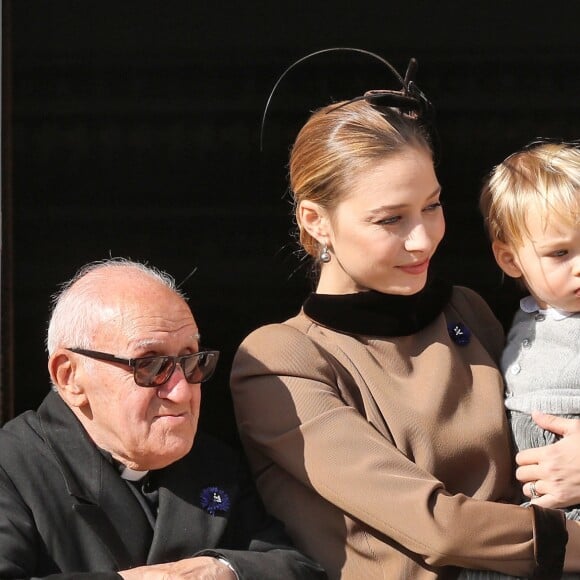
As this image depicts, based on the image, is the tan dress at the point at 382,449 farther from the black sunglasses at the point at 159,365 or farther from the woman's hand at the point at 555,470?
the black sunglasses at the point at 159,365

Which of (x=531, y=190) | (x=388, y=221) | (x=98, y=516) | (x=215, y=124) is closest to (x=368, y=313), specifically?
(x=388, y=221)

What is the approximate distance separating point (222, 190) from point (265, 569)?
146 cm

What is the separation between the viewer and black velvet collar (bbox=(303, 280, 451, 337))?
10.6ft

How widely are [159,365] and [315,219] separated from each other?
23.9 inches

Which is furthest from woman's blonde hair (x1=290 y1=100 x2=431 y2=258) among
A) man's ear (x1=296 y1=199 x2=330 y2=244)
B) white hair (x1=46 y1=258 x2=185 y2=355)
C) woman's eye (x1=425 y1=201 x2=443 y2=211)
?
white hair (x1=46 y1=258 x2=185 y2=355)

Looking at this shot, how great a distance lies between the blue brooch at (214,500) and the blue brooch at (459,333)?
733mm

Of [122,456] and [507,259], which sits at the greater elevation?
[507,259]

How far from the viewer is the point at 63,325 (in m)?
2.99

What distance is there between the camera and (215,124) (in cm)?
402

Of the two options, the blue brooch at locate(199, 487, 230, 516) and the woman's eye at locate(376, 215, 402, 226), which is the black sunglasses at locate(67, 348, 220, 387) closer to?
the blue brooch at locate(199, 487, 230, 516)

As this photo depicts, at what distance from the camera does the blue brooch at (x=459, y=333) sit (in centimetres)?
336

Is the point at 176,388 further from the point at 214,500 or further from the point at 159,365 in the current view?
the point at 214,500

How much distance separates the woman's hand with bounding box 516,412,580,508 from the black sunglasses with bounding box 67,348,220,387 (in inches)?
31.4

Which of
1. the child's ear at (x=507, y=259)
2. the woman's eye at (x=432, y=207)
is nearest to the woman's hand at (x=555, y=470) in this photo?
the child's ear at (x=507, y=259)
